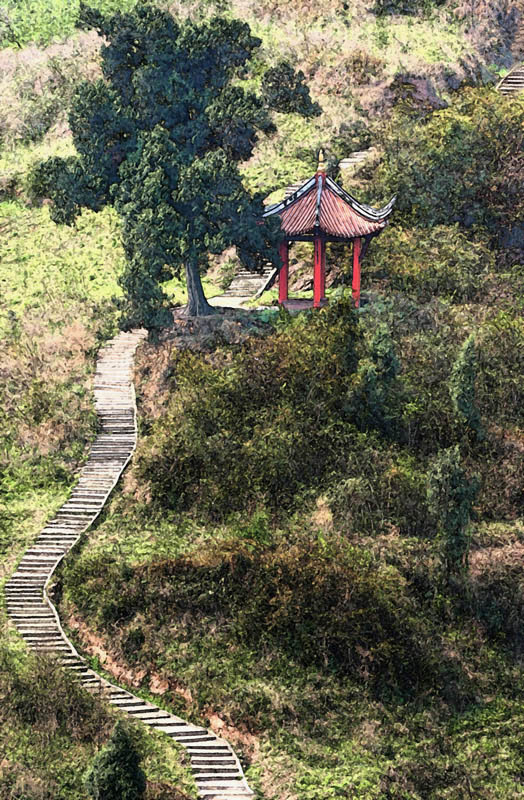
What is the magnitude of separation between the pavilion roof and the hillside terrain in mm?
2594

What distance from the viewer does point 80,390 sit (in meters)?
48.2

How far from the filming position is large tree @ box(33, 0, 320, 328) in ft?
156

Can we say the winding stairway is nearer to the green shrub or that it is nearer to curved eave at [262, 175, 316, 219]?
the green shrub

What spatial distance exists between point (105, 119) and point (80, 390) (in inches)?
386

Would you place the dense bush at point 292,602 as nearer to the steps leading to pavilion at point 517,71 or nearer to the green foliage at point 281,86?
the green foliage at point 281,86

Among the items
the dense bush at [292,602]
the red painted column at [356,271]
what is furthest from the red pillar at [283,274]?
the dense bush at [292,602]

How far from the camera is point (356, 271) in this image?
51.2m

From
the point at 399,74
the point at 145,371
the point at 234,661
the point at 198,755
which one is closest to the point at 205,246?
the point at 145,371

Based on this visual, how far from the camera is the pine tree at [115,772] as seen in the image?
3134 cm

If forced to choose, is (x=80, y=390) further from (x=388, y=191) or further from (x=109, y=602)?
(x=388, y=191)

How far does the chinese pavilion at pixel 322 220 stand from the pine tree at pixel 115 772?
75.3 ft

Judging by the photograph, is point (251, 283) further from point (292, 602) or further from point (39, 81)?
point (39, 81)

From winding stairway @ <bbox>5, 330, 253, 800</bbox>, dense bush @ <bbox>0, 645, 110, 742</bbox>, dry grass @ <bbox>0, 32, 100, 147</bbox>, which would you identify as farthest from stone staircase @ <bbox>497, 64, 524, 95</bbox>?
dense bush @ <bbox>0, 645, 110, 742</bbox>

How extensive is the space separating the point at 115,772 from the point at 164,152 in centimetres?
2413
